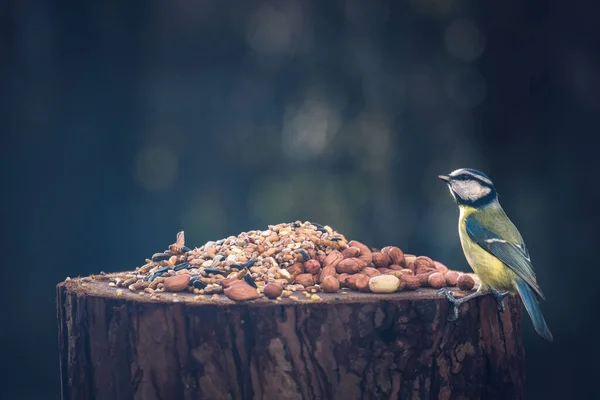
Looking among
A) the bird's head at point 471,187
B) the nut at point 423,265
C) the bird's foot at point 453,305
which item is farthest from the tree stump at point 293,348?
the bird's head at point 471,187

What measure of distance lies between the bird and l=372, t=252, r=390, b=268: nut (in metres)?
0.33

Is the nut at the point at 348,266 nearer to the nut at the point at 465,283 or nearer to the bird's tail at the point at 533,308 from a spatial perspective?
the nut at the point at 465,283

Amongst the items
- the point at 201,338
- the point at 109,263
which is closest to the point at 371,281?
the point at 201,338

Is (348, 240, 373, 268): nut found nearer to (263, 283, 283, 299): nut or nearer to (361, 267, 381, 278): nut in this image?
(361, 267, 381, 278): nut

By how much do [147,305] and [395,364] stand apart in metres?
0.89

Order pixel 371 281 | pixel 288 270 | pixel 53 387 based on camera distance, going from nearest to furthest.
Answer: pixel 371 281, pixel 288 270, pixel 53 387

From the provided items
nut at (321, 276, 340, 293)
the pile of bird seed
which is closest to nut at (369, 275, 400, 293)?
the pile of bird seed

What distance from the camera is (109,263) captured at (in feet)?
15.1

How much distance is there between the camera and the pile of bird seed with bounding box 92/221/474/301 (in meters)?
2.65

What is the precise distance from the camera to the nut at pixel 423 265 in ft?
9.93

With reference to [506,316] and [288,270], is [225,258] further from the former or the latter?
[506,316]

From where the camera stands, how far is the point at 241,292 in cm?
248

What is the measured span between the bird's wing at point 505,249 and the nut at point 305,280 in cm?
73

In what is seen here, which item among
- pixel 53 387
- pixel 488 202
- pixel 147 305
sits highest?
pixel 488 202
